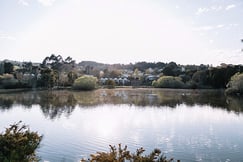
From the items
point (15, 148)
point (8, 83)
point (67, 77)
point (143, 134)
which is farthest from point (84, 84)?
point (15, 148)

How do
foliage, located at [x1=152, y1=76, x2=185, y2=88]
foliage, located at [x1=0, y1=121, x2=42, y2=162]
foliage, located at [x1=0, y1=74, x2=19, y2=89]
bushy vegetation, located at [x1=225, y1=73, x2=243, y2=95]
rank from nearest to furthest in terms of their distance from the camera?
foliage, located at [x1=0, y1=121, x2=42, y2=162], bushy vegetation, located at [x1=225, y1=73, x2=243, y2=95], foliage, located at [x1=0, y1=74, x2=19, y2=89], foliage, located at [x1=152, y1=76, x2=185, y2=88]

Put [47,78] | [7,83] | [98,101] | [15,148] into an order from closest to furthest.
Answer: [15,148] < [98,101] < [7,83] < [47,78]

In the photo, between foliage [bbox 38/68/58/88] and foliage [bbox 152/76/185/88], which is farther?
foliage [bbox 152/76/185/88]

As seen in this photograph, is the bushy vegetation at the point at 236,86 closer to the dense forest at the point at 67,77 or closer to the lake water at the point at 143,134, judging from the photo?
the dense forest at the point at 67,77

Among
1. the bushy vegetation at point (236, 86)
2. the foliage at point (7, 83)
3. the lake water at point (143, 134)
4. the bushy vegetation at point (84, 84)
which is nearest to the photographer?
the lake water at point (143, 134)

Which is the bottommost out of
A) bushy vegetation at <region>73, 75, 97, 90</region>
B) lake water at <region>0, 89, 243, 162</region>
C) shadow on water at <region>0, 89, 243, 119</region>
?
lake water at <region>0, 89, 243, 162</region>

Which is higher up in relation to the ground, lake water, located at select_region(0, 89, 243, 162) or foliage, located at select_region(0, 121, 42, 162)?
foliage, located at select_region(0, 121, 42, 162)

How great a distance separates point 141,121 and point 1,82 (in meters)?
43.7

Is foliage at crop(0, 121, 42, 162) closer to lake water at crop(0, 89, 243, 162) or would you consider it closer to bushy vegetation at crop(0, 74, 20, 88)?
lake water at crop(0, 89, 243, 162)

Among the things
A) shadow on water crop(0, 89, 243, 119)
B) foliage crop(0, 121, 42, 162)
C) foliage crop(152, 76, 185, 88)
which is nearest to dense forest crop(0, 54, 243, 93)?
foliage crop(152, 76, 185, 88)

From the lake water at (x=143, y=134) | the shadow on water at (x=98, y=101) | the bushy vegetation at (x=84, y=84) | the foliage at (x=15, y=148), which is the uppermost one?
the bushy vegetation at (x=84, y=84)

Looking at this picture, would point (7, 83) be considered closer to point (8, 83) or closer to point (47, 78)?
point (8, 83)

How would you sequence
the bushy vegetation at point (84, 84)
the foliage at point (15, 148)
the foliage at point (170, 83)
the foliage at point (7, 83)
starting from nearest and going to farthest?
the foliage at point (15, 148) → the foliage at point (7, 83) → the bushy vegetation at point (84, 84) → the foliage at point (170, 83)

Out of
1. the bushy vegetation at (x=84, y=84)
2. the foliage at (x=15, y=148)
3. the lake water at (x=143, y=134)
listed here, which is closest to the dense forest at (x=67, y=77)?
the bushy vegetation at (x=84, y=84)
